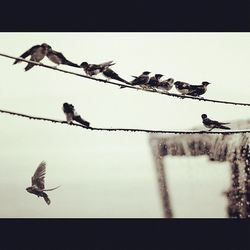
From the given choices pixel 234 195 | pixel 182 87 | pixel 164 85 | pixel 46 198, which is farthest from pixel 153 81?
pixel 46 198

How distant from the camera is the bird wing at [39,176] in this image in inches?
113

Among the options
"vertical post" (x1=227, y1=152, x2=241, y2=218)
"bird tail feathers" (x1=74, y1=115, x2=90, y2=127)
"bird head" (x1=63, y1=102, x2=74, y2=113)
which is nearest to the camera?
"bird tail feathers" (x1=74, y1=115, x2=90, y2=127)

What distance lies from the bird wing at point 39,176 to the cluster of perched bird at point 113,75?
0.74 meters

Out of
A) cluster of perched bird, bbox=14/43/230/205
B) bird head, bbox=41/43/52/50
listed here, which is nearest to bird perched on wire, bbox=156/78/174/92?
cluster of perched bird, bbox=14/43/230/205

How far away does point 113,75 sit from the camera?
2729 mm

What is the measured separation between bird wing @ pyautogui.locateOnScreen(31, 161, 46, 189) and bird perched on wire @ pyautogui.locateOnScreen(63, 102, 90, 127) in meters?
0.42

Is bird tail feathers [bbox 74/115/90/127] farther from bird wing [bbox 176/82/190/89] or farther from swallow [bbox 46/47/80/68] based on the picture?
bird wing [bbox 176/82/190/89]

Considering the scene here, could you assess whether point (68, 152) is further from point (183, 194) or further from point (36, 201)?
point (183, 194)

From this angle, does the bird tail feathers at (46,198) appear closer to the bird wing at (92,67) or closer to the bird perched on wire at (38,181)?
the bird perched on wire at (38,181)

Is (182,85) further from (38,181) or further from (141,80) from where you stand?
(38,181)

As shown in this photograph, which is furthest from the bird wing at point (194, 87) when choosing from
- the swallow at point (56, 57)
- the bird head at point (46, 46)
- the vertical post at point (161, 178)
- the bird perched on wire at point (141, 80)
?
the bird head at point (46, 46)

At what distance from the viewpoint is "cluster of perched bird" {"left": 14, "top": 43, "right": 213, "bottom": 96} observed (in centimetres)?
269

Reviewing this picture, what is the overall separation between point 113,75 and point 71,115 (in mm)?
411

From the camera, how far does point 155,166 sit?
9.44ft
